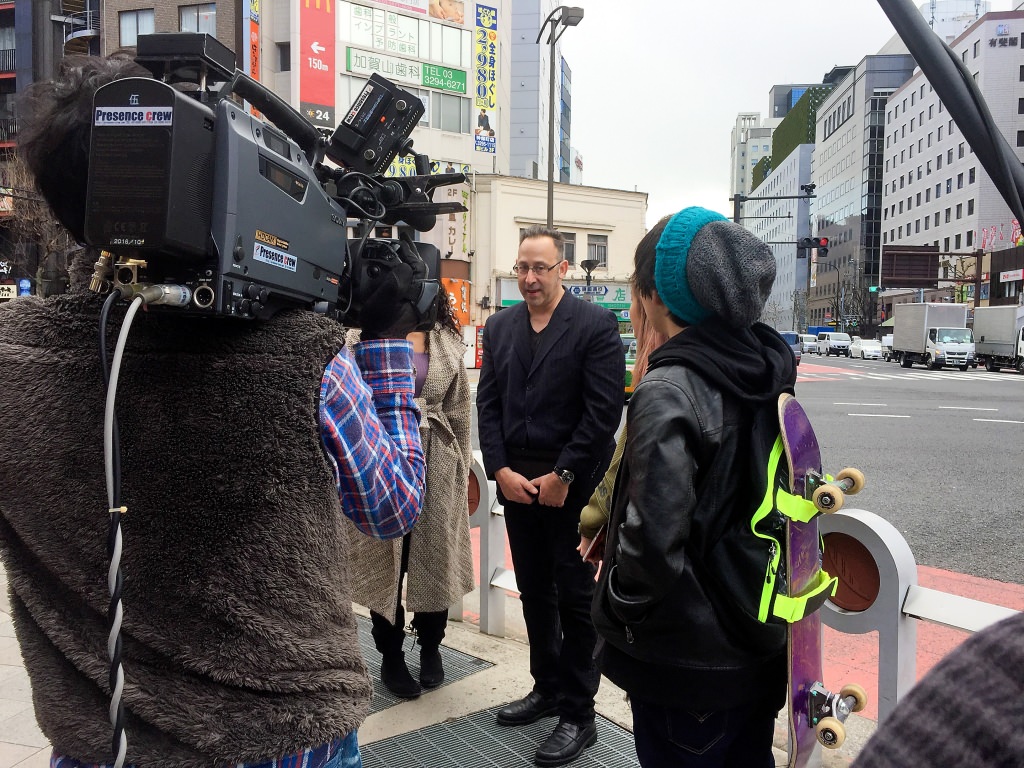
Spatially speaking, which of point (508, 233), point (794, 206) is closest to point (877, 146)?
point (794, 206)

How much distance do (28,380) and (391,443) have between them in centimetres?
56

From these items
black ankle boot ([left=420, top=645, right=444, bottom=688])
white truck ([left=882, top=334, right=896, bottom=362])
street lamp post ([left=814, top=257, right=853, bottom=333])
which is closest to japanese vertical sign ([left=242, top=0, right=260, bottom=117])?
black ankle boot ([left=420, top=645, right=444, bottom=688])

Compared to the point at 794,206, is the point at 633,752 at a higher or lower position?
lower

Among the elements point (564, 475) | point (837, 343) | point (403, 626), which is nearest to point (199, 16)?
point (403, 626)

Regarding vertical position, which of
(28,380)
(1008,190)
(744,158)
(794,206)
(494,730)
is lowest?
(494,730)

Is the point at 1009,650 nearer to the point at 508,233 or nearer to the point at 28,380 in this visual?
the point at 28,380

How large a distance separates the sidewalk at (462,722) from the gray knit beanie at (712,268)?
6.33ft

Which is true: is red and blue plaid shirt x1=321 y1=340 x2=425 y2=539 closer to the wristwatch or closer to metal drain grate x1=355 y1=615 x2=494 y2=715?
the wristwatch

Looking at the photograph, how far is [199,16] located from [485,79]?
1223 cm

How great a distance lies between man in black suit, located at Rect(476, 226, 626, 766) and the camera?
121 inches

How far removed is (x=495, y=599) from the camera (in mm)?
4230

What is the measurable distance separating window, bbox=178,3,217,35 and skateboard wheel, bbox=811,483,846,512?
116 feet

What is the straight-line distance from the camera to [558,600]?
3.16 meters

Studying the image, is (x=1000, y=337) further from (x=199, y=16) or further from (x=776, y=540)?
(x=776, y=540)
